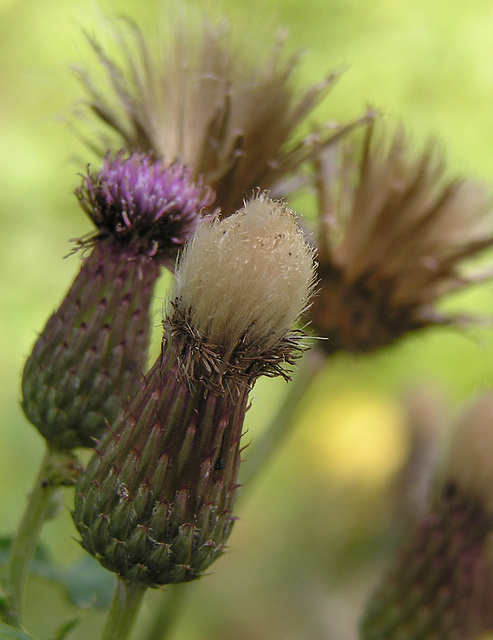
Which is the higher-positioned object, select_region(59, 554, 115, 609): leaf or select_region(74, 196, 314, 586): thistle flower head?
select_region(74, 196, 314, 586): thistle flower head

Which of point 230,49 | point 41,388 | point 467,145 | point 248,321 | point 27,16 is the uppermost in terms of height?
point 467,145

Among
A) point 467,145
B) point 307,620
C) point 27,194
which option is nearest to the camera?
point 307,620

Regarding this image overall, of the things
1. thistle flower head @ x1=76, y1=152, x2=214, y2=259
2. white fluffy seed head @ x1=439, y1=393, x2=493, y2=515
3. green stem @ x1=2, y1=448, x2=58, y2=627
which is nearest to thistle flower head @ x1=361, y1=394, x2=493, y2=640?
white fluffy seed head @ x1=439, y1=393, x2=493, y2=515

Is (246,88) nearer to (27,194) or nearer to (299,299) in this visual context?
(299,299)

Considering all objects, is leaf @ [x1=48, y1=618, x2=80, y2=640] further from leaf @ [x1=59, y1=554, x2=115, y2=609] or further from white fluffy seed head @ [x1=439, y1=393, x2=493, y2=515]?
white fluffy seed head @ [x1=439, y1=393, x2=493, y2=515]

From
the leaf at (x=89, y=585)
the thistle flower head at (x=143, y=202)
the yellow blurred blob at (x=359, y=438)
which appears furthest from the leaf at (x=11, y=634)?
the yellow blurred blob at (x=359, y=438)

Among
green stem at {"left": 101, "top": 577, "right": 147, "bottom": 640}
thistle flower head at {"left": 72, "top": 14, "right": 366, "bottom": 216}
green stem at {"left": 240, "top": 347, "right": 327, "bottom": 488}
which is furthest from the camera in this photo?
green stem at {"left": 240, "top": 347, "right": 327, "bottom": 488}

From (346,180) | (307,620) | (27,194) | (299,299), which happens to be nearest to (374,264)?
(346,180)

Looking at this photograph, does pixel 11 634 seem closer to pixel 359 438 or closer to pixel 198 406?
pixel 198 406
